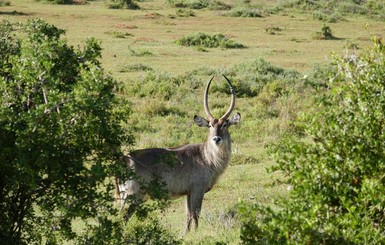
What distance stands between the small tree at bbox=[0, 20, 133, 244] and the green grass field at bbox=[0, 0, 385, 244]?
0.92 meters

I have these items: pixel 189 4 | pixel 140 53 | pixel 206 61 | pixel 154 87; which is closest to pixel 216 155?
pixel 154 87

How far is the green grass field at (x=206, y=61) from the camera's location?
1235 cm

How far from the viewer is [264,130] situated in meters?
17.8

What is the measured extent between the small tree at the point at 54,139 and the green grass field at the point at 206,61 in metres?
0.92

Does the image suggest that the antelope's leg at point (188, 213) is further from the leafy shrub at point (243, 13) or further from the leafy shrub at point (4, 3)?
the leafy shrub at point (243, 13)

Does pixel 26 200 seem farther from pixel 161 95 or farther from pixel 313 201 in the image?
pixel 161 95

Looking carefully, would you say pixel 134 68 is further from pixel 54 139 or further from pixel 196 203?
pixel 54 139

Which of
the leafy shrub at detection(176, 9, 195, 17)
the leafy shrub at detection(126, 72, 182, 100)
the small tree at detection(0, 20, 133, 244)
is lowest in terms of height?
the leafy shrub at detection(176, 9, 195, 17)

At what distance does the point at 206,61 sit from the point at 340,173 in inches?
917

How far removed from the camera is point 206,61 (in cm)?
2858

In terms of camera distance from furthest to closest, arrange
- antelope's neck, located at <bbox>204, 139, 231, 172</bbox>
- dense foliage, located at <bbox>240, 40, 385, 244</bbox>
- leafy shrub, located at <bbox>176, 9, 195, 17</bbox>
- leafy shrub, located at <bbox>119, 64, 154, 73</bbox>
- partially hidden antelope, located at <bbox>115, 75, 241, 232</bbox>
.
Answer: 1. leafy shrub, located at <bbox>176, 9, 195, 17</bbox>
2. leafy shrub, located at <bbox>119, 64, 154, 73</bbox>
3. antelope's neck, located at <bbox>204, 139, 231, 172</bbox>
4. partially hidden antelope, located at <bbox>115, 75, 241, 232</bbox>
5. dense foliage, located at <bbox>240, 40, 385, 244</bbox>

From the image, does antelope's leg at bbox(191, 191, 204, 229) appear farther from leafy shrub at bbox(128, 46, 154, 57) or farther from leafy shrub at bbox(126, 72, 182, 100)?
leafy shrub at bbox(128, 46, 154, 57)

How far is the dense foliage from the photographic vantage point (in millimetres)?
5102

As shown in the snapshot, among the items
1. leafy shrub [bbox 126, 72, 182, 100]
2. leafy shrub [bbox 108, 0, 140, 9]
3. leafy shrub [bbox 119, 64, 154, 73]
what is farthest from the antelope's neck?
leafy shrub [bbox 108, 0, 140, 9]
